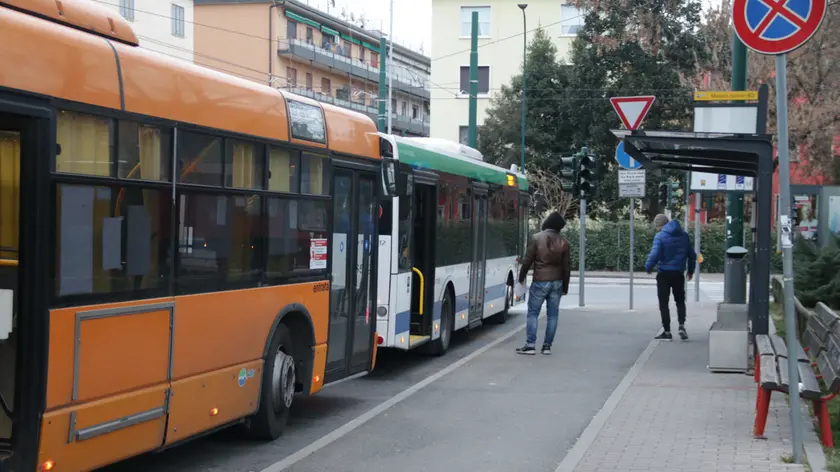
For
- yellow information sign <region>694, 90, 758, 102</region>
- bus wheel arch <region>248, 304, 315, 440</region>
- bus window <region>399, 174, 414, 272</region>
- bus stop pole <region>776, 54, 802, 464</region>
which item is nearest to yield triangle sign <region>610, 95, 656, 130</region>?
→ yellow information sign <region>694, 90, 758, 102</region>

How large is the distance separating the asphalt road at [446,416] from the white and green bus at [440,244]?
57 cm

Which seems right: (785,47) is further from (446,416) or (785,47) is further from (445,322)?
(445,322)

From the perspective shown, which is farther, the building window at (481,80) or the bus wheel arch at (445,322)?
the building window at (481,80)

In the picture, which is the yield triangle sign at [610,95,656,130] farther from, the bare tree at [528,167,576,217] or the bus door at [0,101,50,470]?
the bare tree at [528,167,576,217]

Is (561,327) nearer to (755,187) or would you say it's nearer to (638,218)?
(755,187)

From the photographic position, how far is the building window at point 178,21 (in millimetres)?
52000

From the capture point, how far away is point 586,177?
21594 mm

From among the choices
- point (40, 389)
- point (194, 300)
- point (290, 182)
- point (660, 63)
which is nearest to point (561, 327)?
point (290, 182)

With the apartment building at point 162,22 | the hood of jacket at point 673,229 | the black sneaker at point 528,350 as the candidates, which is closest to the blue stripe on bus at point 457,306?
the black sneaker at point 528,350

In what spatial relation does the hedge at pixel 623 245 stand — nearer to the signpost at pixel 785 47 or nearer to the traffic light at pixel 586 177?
the traffic light at pixel 586 177

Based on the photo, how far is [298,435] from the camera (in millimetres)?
9109

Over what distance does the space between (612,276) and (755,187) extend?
28436 mm

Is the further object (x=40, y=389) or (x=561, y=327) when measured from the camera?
(x=561, y=327)

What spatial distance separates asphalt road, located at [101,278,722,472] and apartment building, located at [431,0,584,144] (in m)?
45.2
